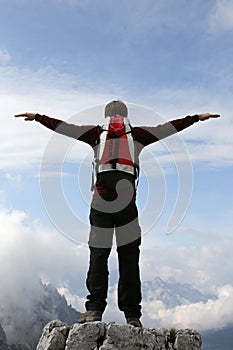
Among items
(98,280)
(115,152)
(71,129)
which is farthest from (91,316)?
(71,129)

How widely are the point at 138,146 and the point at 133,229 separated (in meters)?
1.80

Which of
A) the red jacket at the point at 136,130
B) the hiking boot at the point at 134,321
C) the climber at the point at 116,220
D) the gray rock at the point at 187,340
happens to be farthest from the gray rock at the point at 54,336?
the red jacket at the point at 136,130

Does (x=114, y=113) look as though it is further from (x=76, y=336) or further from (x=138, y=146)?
(x=76, y=336)

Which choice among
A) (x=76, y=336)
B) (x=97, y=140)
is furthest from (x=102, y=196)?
(x=76, y=336)

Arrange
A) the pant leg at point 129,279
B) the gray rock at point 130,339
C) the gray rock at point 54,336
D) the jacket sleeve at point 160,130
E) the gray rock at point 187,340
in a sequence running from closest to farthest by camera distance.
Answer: the gray rock at point 130,339 < the gray rock at point 54,336 < the gray rock at point 187,340 < the pant leg at point 129,279 < the jacket sleeve at point 160,130

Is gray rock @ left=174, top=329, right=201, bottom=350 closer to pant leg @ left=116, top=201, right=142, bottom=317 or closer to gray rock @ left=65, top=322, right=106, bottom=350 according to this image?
pant leg @ left=116, top=201, right=142, bottom=317

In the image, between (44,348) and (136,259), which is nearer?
(44,348)

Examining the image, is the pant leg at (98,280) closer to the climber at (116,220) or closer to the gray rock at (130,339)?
the climber at (116,220)

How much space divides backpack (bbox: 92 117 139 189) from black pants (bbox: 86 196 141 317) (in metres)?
0.67

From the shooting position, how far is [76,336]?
29.3ft

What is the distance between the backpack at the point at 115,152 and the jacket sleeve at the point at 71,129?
31 cm

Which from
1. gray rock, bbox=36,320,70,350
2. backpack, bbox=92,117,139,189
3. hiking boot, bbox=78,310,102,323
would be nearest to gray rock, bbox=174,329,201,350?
hiking boot, bbox=78,310,102,323

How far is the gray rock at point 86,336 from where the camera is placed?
29.0 ft

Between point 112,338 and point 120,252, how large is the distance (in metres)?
1.89
